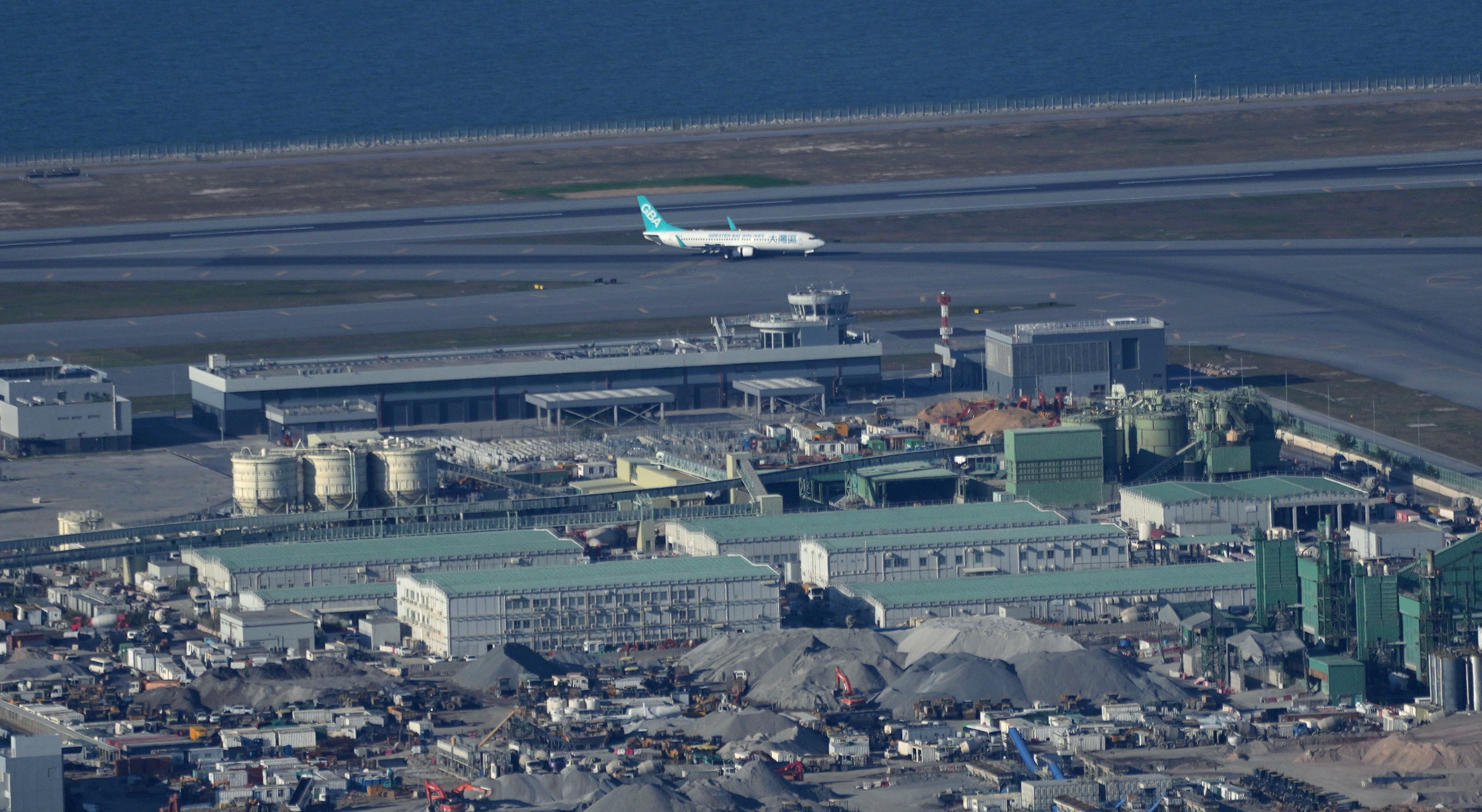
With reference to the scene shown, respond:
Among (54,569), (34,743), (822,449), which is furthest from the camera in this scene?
(822,449)

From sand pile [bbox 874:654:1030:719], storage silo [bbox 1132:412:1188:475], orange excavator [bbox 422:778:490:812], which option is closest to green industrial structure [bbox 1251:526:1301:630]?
sand pile [bbox 874:654:1030:719]

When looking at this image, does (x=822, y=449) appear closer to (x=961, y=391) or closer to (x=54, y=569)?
(x=961, y=391)

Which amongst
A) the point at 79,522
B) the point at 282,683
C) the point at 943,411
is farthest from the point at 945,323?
the point at 282,683

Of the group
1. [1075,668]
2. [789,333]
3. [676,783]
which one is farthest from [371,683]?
[789,333]

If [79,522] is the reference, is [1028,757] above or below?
below

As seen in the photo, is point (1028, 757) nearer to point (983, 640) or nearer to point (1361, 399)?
point (983, 640)

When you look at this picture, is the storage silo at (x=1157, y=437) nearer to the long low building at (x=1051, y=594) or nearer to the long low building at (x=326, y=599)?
the long low building at (x=1051, y=594)
